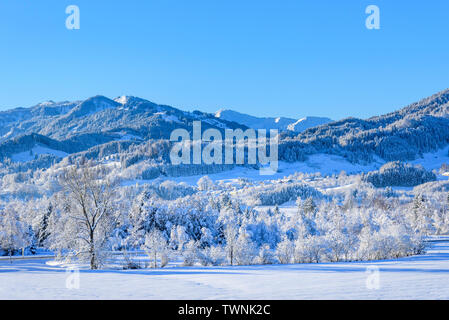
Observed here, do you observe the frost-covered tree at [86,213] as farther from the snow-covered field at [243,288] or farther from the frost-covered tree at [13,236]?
the frost-covered tree at [13,236]

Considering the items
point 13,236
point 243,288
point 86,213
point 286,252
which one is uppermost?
point 86,213

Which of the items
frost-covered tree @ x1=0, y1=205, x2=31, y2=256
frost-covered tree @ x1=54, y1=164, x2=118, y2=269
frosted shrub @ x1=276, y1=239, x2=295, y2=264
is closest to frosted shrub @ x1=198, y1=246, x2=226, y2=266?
frosted shrub @ x1=276, y1=239, x2=295, y2=264

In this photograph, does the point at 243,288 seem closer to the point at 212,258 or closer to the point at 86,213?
the point at 86,213

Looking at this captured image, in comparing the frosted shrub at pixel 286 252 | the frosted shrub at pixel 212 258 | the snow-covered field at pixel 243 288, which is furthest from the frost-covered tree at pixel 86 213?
the frosted shrub at pixel 286 252

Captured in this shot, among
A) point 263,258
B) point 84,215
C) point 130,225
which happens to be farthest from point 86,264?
point 130,225

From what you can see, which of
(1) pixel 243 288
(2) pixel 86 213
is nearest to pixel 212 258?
(2) pixel 86 213

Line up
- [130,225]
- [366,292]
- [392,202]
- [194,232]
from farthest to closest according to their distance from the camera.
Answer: [392,202]
[194,232]
[130,225]
[366,292]

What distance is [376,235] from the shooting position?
4141 centimetres

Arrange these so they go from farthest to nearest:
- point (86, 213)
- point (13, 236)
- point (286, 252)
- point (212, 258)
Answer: point (13, 236) → point (286, 252) → point (212, 258) → point (86, 213)

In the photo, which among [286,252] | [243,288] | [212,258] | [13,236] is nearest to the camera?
[243,288]

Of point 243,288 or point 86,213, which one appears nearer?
point 243,288
